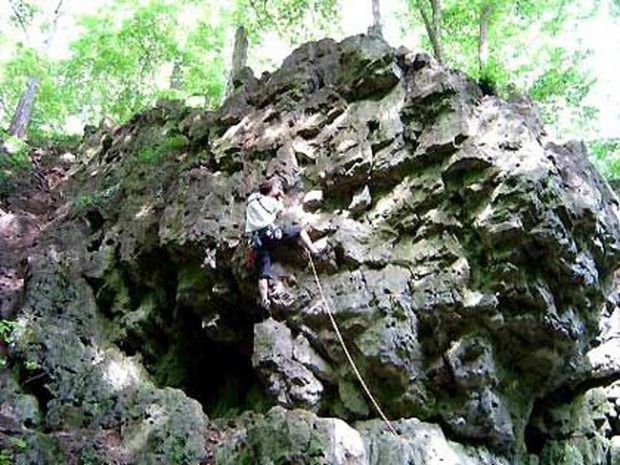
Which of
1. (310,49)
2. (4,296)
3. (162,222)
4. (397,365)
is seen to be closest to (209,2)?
(310,49)

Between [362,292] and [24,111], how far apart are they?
41.9 ft

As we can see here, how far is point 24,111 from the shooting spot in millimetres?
16234

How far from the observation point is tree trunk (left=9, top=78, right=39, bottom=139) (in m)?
16.0

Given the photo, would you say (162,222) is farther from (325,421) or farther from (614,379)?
(614,379)

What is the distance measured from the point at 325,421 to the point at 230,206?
3964mm

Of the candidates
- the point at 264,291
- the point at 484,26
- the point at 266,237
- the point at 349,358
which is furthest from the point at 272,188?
the point at 484,26

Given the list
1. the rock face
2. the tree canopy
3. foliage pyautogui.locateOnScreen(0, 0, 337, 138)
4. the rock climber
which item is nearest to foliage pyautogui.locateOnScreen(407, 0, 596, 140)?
the tree canopy

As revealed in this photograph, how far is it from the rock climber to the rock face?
22 centimetres

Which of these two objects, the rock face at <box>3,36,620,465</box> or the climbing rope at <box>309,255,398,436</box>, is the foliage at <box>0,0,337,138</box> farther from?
the climbing rope at <box>309,255,398,436</box>

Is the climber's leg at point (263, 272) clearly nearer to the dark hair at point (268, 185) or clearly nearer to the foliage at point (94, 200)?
the dark hair at point (268, 185)

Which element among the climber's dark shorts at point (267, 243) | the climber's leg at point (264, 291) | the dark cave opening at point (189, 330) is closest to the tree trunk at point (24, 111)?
the dark cave opening at point (189, 330)

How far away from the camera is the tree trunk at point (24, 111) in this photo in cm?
1596

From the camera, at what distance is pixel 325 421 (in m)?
6.32

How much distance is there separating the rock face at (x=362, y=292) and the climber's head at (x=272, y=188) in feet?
0.87
